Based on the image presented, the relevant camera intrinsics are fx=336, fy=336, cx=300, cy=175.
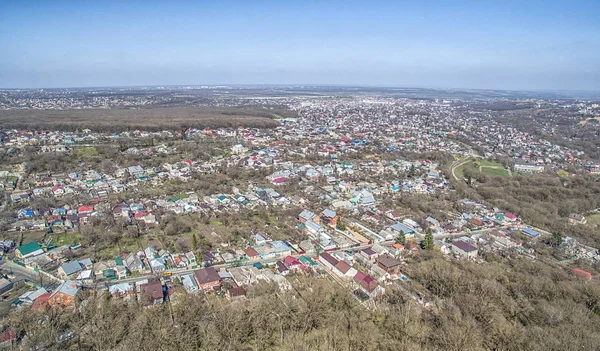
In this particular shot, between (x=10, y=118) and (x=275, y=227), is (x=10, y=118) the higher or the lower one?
the higher one

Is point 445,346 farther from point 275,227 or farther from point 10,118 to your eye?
point 10,118

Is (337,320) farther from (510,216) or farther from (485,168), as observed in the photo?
(485,168)

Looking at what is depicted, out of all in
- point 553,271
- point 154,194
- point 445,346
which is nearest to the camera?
point 445,346

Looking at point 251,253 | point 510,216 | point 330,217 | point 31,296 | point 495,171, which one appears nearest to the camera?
point 31,296

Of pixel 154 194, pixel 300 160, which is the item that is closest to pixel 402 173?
pixel 300 160

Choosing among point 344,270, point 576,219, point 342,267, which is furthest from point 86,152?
point 576,219

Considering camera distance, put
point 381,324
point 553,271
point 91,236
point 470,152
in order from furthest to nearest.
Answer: point 470,152 → point 91,236 → point 553,271 → point 381,324

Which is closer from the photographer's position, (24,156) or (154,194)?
(154,194)
